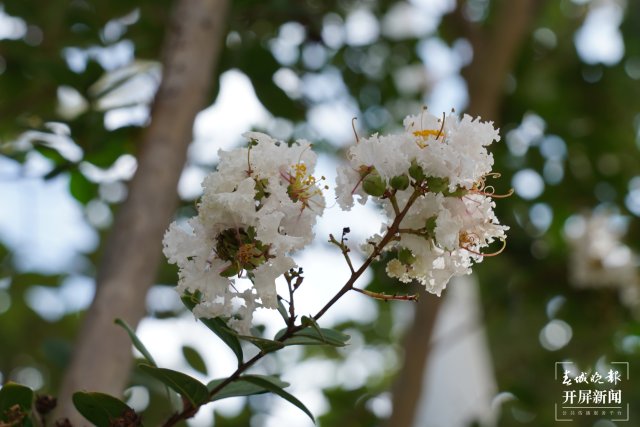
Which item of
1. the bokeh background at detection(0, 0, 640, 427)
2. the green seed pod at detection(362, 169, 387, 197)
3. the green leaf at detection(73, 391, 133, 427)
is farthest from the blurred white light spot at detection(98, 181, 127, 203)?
the green seed pod at detection(362, 169, 387, 197)

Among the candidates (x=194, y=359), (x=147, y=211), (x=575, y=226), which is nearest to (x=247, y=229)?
(x=147, y=211)

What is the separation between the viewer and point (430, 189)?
2.89 ft

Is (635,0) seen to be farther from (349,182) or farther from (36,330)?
(36,330)

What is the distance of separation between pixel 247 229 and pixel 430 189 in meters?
0.20

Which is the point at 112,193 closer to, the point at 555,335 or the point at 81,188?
the point at 81,188

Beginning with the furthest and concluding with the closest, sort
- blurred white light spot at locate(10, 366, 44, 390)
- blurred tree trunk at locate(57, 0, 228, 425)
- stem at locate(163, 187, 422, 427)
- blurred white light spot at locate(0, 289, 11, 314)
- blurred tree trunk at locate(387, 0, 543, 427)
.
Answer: blurred white light spot at locate(0, 289, 11, 314) → blurred white light spot at locate(10, 366, 44, 390) → blurred tree trunk at locate(387, 0, 543, 427) → blurred tree trunk at locate(57, 0, 228, 425) → stem at locate(163, 187, 422, 427)

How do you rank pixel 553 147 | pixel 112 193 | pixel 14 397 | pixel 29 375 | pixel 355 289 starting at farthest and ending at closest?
pixel 29 375 → pixel 553 147 → pixel 112 193 → pixel 14 397 → pixel 355 289

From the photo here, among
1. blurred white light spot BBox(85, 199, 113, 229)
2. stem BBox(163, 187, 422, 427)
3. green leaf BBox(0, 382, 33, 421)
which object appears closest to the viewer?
stem BBox(163, 187, 422, 427)

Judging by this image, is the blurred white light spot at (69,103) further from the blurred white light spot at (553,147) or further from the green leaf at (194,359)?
the blurred white light spot at (553,147)

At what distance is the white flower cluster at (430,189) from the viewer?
34.5 inches

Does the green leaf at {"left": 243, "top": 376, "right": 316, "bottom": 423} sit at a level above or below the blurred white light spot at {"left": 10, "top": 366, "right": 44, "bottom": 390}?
below

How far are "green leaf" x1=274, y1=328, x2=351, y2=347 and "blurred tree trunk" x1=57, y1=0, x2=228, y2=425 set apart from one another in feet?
1.45

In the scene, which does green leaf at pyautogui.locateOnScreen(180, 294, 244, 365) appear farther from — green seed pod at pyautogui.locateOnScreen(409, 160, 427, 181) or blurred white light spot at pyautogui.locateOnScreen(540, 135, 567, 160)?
blurred white light spot at pyautogui.locateOnScreen(540, 135, 567, 160)

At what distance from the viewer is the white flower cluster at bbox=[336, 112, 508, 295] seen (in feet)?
2.88
